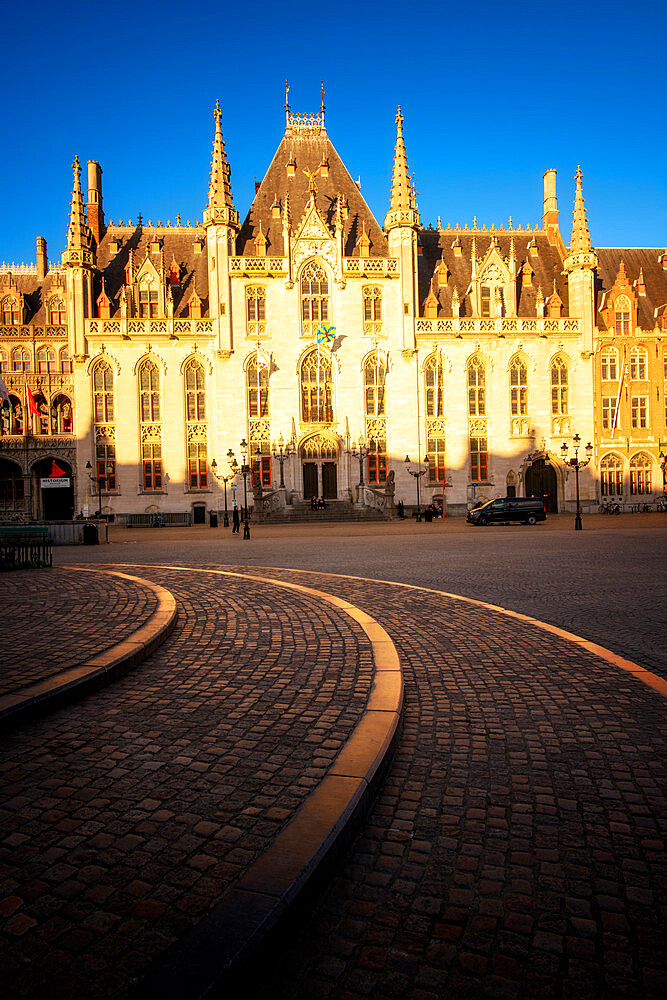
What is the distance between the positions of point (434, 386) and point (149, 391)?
20.3 m

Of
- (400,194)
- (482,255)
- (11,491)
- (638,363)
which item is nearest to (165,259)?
(400,194)

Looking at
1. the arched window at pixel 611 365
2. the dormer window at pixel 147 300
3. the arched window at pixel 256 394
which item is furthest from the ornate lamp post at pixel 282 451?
the arched window at pixel 611 365

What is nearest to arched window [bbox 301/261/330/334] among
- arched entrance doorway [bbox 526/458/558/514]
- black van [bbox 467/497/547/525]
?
black van [bbox 467/497/547/525]

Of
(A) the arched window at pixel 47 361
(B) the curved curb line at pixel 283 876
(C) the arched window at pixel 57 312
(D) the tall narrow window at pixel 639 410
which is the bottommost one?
(B) the curved curb line at pixel 283 876

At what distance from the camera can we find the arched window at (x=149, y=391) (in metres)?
42.0

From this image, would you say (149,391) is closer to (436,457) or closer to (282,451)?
(282,451)

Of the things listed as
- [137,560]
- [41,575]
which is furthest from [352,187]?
[41,575]

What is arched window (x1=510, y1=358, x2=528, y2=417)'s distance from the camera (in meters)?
44.1

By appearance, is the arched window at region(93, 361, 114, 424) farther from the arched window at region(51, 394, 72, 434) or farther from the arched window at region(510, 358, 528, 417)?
the arched window at region(510, 358, 528, 417)

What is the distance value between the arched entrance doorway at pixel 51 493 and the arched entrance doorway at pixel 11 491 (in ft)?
3.13

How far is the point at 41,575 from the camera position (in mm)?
12727

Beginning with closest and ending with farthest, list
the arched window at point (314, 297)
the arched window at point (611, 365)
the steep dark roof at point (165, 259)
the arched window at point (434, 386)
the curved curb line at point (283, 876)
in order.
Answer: the curved curb line at point (283, 876)
the arched window at point (314, 297)
the arched window at point (434, 386)
the steep dark roof at point (165, 259)
the arched window at point (611, 365)

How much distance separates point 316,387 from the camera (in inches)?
1667

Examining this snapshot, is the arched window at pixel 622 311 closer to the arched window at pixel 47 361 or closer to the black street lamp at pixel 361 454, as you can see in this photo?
the black street lamp at pixel 361 454
